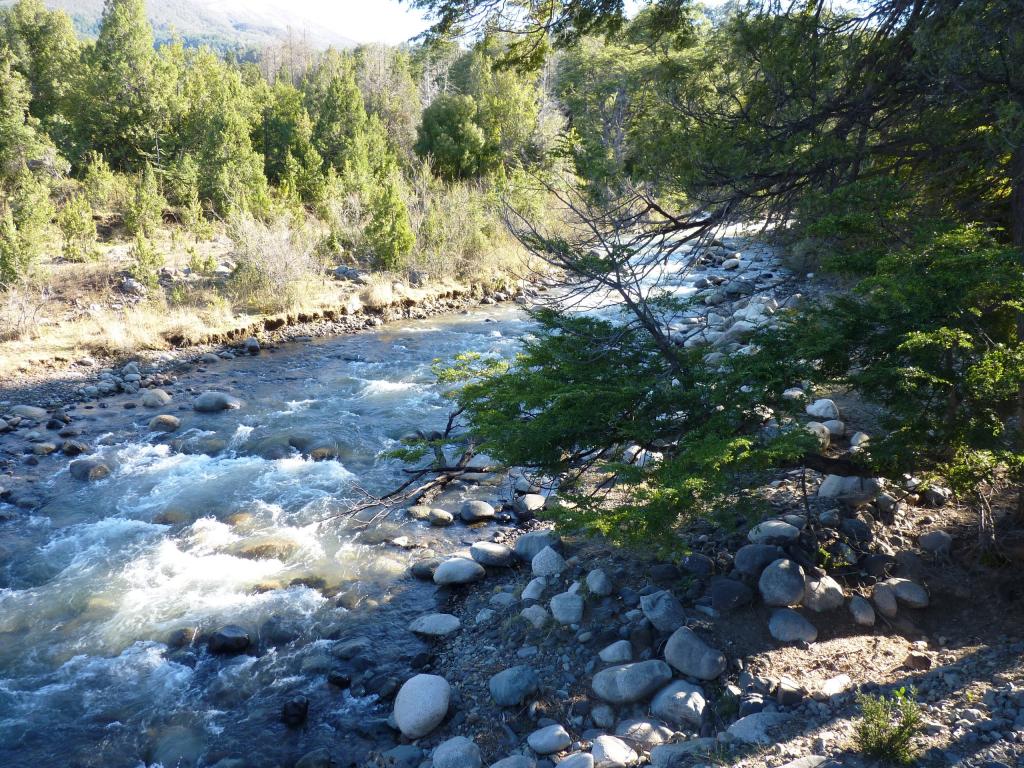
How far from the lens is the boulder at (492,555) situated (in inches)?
251

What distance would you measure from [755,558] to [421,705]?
250 centimetres

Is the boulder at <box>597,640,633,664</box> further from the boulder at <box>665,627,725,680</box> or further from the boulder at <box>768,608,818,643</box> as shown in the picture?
the boulder at <box>768,608,818,643</box>

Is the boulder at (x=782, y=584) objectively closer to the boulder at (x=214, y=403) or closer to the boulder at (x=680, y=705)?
the boulder at (x=680, y=705)

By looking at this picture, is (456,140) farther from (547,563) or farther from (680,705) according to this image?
(680,705)

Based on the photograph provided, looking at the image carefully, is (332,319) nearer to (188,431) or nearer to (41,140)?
(188,431)

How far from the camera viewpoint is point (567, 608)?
5.05m

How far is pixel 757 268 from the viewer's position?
19.4 m

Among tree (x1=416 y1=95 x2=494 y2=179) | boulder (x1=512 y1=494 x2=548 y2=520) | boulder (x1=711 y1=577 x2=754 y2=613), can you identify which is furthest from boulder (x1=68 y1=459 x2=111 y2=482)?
tree (x1=416 y1=95 x2=494 y2=179)

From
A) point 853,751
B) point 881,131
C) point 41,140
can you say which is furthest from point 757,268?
point 41,140

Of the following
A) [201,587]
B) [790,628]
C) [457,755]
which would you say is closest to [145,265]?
[201,587]

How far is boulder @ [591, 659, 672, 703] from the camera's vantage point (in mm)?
4129

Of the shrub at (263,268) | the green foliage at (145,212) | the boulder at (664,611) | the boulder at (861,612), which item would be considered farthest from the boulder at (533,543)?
the green foliage at (145,212)

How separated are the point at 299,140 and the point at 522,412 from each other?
24.5 metres

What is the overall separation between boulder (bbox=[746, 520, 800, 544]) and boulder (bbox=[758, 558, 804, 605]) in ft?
1.57
